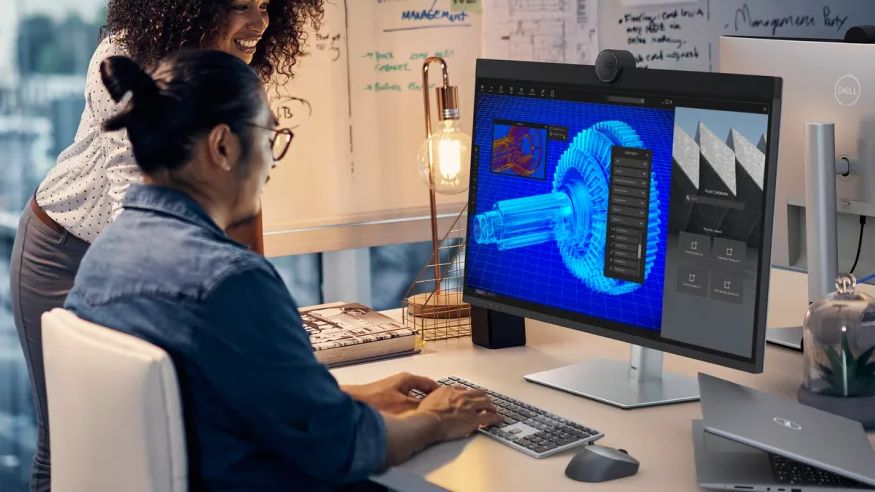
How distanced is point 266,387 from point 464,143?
1.17 metres

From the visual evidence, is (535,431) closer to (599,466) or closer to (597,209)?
(599,466)

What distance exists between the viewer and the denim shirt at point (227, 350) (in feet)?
4.43

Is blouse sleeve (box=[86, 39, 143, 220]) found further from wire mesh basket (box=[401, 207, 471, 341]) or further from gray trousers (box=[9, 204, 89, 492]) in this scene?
wire mesh basket (box=[401, 207, 471, 341])

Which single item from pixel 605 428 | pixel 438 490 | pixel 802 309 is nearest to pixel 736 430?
pixel 605 428

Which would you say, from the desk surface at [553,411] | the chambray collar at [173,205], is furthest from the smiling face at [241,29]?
the chambray collar at [173,205]

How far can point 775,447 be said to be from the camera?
1.37 m

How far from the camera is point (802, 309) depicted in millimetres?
2299

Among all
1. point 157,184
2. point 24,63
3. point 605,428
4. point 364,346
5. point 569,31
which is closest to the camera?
point 157,184

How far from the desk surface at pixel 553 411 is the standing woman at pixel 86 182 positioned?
62cm

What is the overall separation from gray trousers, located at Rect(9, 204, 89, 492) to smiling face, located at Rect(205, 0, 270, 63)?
1.52ft

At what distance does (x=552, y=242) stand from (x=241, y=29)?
0.80 meters

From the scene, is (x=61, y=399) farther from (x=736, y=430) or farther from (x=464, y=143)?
(x=464, y=143)

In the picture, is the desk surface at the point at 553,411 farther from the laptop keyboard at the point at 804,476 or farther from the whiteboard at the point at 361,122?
the whiteboard at the point at 361,122

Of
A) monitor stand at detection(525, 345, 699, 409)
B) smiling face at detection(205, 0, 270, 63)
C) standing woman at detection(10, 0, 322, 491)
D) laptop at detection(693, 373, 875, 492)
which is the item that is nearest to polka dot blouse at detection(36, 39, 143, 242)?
standing woman at detection(10, 0, 322, 491)
